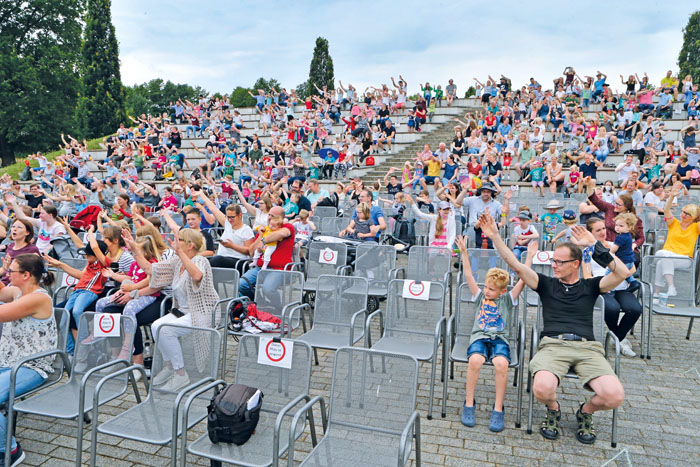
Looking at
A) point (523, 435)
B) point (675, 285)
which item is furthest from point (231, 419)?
point (675, 285)

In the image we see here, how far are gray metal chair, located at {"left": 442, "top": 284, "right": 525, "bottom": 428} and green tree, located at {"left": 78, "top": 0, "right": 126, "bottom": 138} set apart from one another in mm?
35883

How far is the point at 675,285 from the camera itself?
5.54 m

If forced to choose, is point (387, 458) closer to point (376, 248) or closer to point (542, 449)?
point (542, 449)

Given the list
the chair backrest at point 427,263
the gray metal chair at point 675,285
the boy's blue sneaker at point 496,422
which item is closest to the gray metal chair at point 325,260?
the chair backrest at point 427,263

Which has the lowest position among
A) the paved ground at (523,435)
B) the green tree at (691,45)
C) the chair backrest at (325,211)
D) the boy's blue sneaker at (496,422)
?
the paved ground at (523,435)

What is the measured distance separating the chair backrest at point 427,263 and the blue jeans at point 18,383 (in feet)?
13.4

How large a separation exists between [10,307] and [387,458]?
126 inches

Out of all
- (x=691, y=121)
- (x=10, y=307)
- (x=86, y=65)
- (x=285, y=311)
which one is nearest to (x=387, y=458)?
(x=285, y=311)

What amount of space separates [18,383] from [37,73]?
1550 inches

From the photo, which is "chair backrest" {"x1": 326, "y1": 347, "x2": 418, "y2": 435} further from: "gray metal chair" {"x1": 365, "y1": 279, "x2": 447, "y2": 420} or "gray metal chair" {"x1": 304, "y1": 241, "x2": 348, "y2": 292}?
"gray metal chair" {"x1": 304, "y1": 241, "x2": 348, "y2": 292}

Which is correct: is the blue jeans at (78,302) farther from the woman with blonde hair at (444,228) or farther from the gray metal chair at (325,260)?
the woman with blonde hair at (444,228)

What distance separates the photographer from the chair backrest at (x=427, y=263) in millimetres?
6227

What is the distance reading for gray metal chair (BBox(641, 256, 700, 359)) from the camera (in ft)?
17.5

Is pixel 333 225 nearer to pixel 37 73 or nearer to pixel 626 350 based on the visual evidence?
pixel 626 350
